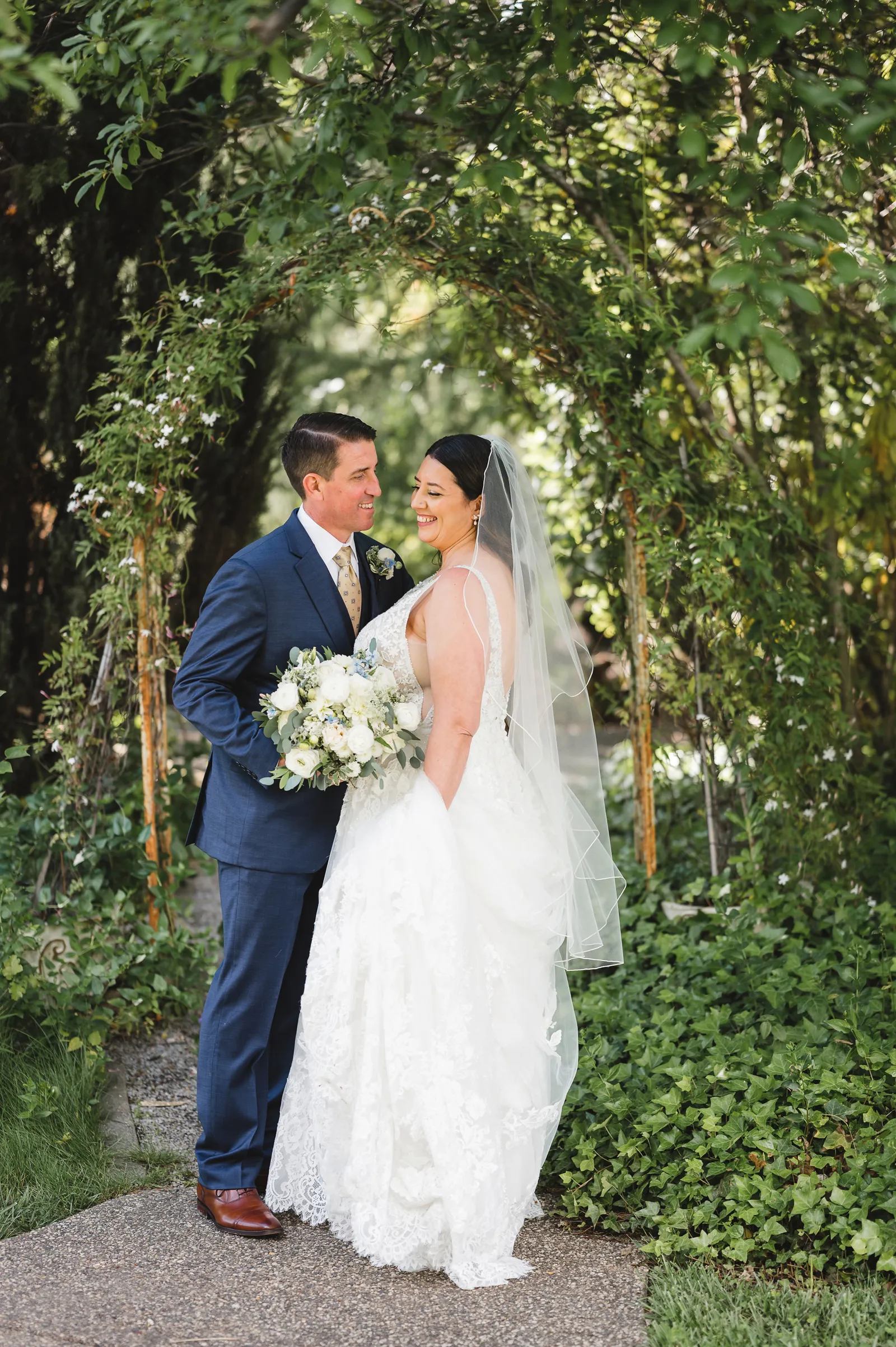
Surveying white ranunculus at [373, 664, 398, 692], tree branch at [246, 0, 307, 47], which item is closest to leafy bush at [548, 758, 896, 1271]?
white ranunculus at [373, 664, 398, 692]

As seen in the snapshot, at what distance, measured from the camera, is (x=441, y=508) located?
3143mm

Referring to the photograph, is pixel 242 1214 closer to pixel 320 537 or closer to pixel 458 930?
pixel 458 930

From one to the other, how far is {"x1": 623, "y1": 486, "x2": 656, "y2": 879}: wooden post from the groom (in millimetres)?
1699

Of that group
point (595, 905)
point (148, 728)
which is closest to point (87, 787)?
point (148, 728)

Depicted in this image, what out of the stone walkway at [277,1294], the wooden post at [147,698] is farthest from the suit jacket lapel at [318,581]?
the stone walkway at [277,1294]

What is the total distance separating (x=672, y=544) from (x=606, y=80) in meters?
1.98

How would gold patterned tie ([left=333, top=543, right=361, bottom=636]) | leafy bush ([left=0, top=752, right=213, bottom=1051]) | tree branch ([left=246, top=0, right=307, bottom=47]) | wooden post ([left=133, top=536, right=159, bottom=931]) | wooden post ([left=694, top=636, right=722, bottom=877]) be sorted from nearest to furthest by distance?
tree branch ([left=246, top=0, right=307, bottom=47]) → gold patterned tie ([left=333, top=543, right=361, bottom=636]) → leafy bush ([left=0, top=752, right=213, bottom=1051]) → wooden post ([left=133, top=536, right=159, bottom=931]) → wooden post ([left=694, top=636, right=722, bottom=877])

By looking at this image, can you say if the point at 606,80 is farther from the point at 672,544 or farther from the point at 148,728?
the point at 148,728

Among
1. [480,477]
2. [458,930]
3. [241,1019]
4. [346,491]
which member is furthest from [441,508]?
[241,1019]

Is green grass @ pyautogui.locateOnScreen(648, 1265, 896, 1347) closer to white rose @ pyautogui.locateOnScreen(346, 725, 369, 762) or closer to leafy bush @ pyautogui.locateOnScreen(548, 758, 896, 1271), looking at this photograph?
leafy bush @ pyautogui.locateOnScreen(548, 758, 896, 1271)

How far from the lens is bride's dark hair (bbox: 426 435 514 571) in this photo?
3.12 m

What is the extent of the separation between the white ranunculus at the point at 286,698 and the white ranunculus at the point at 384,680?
20cm

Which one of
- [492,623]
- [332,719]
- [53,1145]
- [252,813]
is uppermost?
[492,623]

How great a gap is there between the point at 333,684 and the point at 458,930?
666mm
